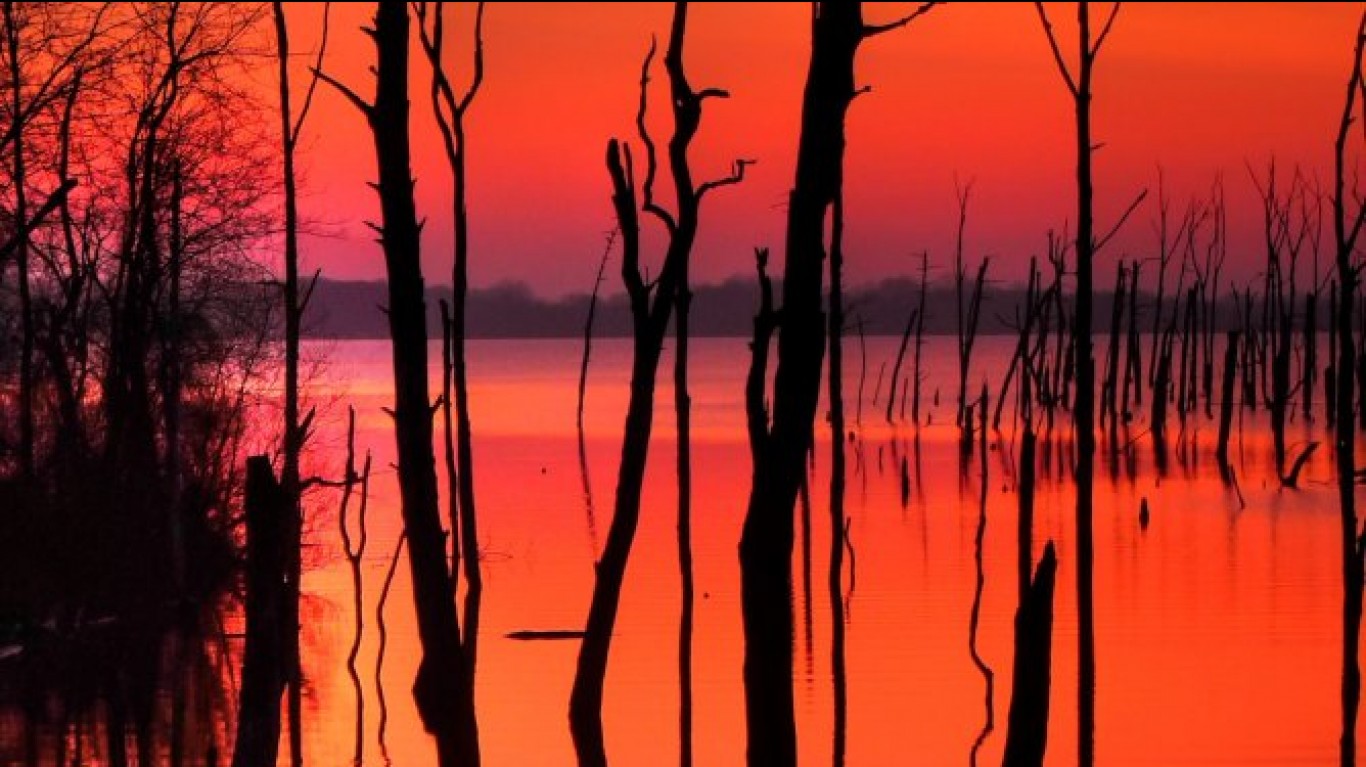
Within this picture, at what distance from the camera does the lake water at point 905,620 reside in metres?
18.2

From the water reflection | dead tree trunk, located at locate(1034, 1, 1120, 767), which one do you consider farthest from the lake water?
dead tree trunk, located at locate(1034, 1, 1120, 767)

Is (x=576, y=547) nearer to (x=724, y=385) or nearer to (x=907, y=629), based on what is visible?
(x=907, y=629)

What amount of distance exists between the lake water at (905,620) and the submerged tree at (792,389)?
285 inches

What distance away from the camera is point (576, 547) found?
34.1m

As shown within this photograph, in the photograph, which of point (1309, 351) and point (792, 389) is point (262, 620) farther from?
point (1309, 351)

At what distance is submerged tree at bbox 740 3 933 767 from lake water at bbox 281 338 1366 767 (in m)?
7.23

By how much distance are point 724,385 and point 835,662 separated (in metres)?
97.6

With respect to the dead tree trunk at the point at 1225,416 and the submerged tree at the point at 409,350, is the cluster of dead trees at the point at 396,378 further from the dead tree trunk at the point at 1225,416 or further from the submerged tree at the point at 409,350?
the dead tree trunk at the point at 1225,416

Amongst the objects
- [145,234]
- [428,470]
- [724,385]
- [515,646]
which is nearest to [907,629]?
[515,646]

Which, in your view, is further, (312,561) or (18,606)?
(312,561)

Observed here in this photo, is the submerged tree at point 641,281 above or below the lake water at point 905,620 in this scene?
above

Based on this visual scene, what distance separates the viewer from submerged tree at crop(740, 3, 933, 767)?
956 cm

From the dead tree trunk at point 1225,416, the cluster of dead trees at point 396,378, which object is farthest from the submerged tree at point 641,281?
the dead tree trunk at point 1225,416

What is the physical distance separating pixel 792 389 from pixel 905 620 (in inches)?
630
